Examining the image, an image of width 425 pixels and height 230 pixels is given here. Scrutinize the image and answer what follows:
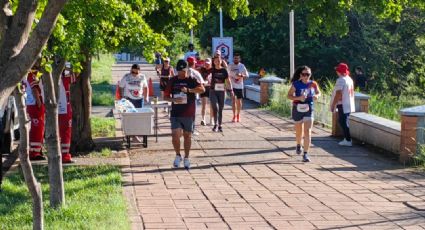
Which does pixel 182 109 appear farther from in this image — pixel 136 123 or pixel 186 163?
pixel 136 123

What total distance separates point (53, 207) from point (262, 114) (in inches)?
564

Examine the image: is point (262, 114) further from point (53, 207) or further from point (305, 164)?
point (53, 207)

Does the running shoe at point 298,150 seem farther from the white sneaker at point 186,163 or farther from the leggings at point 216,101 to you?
the leggings at point 216,101

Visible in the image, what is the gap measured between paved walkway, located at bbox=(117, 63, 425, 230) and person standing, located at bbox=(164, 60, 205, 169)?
1.25 ft

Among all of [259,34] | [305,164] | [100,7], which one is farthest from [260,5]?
[259,34]

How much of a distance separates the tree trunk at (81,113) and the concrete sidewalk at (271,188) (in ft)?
2.87

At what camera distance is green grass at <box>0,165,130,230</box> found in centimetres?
840

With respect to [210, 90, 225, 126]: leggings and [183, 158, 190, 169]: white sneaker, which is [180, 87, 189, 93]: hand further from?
[210, 90, 225, 126]: leggings

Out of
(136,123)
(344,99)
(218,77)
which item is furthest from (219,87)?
(136,123)

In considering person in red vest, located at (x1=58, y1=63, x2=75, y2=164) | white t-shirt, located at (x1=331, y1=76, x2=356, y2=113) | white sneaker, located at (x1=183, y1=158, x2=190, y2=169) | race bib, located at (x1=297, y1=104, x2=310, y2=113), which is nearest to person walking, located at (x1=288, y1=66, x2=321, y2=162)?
race bib, located at (x1=297, y1=104, x2=310, y2=113)

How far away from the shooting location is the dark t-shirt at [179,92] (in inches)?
504

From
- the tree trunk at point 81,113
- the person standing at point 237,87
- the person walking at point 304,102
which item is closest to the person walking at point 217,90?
the person standing at point 237,87

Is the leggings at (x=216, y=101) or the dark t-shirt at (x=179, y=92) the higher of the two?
the dark t-shirt at (x=179, y=92)

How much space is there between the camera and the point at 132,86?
54.4ft
